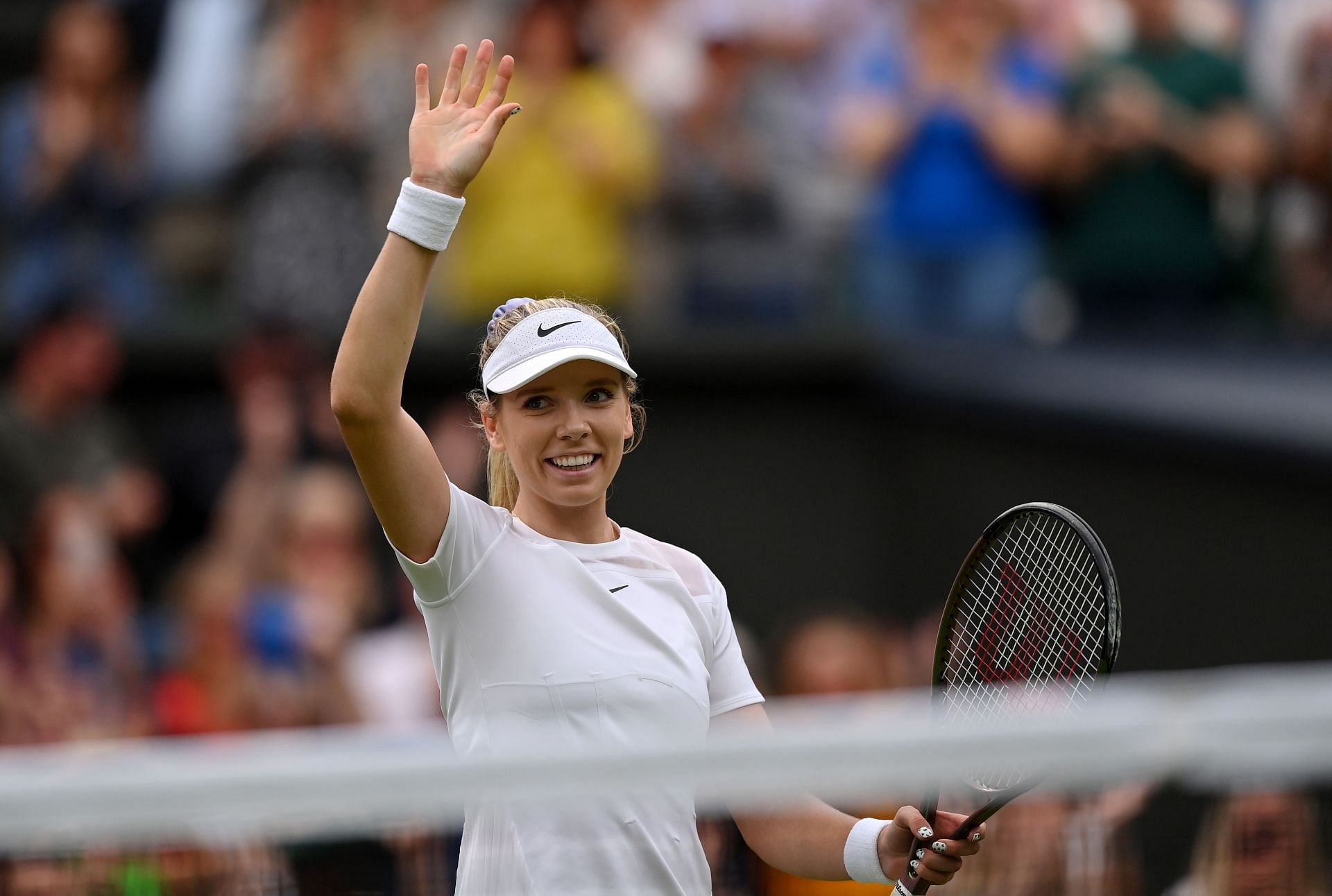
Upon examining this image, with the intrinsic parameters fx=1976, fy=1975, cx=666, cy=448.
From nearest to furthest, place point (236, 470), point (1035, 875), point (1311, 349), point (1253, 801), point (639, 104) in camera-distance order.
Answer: point (1253, 801) → point (1035, 875) → point (1311, 349) → point (236, 470) → point (639, 104)

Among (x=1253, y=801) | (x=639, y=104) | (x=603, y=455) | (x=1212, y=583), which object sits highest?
(x=639, y=104)

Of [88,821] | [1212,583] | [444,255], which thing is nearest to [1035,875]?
[88,821]

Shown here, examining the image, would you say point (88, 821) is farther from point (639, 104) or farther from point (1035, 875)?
point (639, 104)

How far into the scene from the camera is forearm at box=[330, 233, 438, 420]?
2.83m

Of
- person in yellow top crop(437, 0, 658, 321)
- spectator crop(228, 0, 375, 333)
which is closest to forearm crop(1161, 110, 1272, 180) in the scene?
person in yellow top crop(437, 0, 658, 321)

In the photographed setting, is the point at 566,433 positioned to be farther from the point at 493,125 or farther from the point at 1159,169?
the point at 1159,169

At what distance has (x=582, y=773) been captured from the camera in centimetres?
259

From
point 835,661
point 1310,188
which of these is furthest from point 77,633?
point 1310,188

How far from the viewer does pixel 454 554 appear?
301 cm

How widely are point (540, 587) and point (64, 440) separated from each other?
190 inches

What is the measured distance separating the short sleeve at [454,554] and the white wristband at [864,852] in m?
0.76

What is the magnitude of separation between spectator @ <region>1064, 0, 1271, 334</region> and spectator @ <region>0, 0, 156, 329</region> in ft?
12.4

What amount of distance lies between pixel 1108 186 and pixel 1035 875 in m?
4.59

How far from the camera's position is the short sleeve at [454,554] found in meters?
2.99
